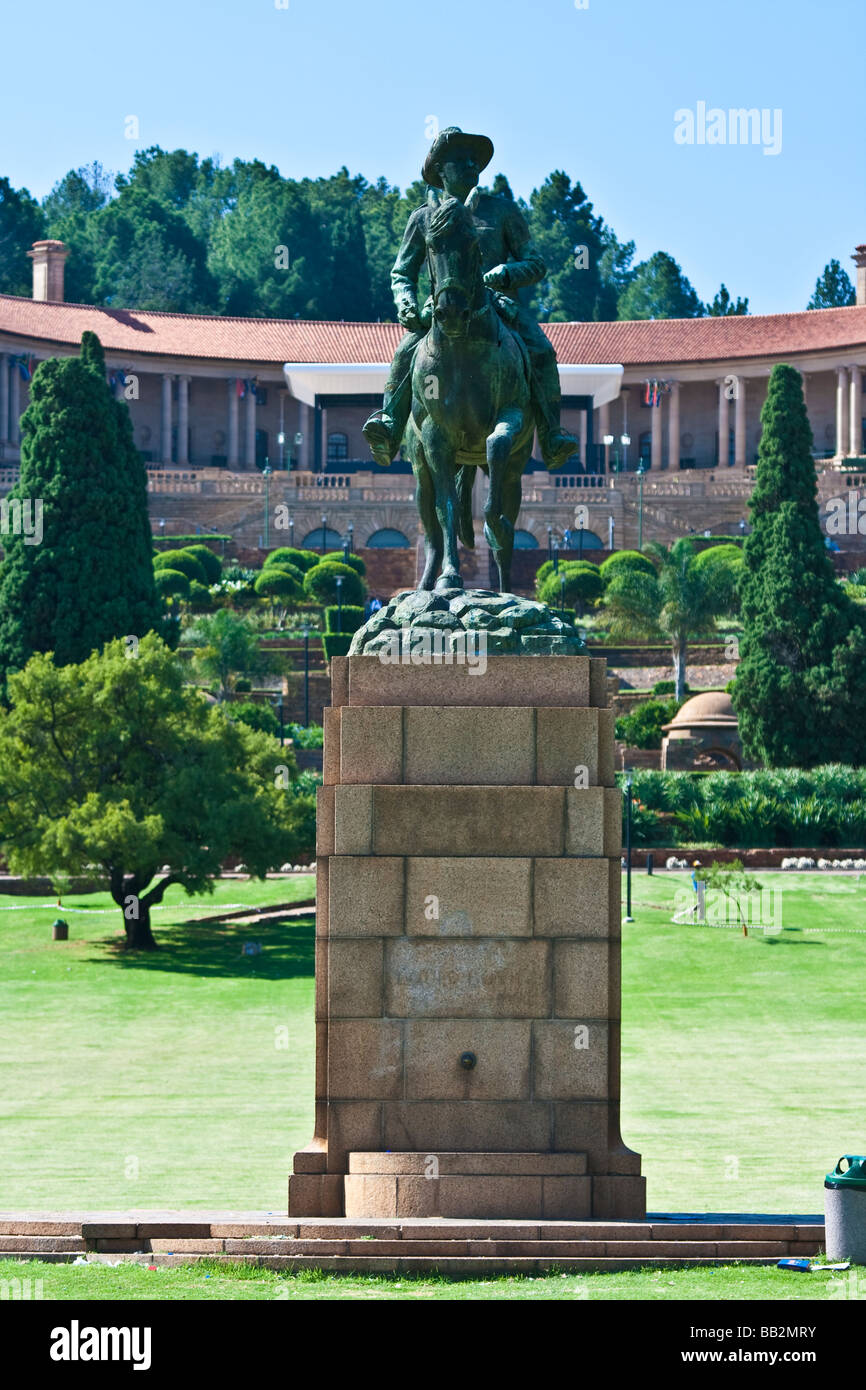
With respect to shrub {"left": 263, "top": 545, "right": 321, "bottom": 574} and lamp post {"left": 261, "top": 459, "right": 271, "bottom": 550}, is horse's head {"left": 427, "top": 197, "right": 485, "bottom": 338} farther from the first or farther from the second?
lamp post {"left": 261, "top": 459, "right": 271, "bottom": 550}

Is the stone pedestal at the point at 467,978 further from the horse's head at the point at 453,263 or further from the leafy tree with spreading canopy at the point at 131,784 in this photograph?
the leafy tree with spreading canopy at the point at 131,784

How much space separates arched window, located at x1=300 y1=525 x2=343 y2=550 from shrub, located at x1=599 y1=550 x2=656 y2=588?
1256 centimetres

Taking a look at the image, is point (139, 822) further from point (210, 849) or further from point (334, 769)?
point (334, 769)

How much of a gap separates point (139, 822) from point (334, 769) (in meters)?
23.7

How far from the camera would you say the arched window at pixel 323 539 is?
85.4 meters

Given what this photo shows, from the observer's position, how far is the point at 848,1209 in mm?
12867

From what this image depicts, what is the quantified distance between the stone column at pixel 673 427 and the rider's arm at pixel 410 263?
277 feet

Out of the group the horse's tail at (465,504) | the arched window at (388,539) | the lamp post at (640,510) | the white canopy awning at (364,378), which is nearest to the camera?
the horse's tail at (465,504)

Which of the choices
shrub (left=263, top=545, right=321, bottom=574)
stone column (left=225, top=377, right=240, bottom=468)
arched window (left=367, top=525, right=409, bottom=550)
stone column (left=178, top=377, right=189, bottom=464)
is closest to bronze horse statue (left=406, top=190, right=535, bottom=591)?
shrub (left=263, top=545, right=321, bottom=574)

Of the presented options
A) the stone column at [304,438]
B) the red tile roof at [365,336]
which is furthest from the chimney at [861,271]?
the stone column at [304,438]

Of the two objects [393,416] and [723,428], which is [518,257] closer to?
[393,416]

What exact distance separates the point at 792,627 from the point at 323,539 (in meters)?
32.8

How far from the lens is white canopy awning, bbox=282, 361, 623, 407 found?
311ft

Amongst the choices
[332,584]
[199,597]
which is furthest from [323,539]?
[199,597]
